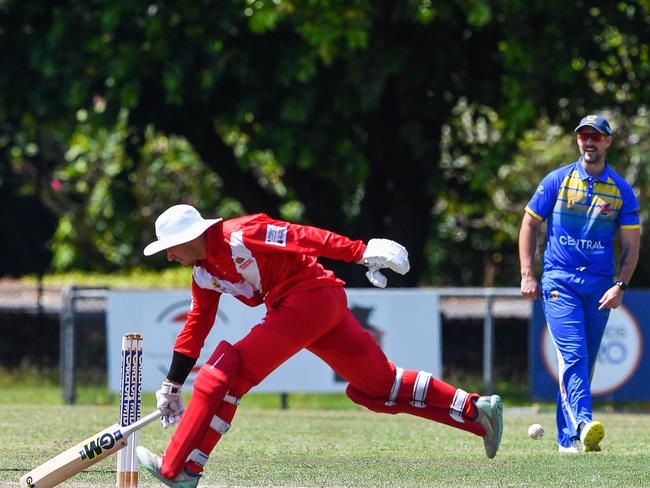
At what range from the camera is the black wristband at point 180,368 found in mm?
7055

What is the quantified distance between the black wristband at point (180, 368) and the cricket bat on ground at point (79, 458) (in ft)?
1.17

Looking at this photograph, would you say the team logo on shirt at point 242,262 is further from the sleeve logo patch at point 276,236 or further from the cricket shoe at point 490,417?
the cricket shoe at point 490,417

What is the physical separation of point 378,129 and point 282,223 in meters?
11.3

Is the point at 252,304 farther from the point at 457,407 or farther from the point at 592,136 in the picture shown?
the point at 592,136

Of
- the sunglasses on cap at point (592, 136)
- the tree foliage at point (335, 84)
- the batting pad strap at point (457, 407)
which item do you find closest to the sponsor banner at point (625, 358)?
the tree foliage at point (335, 84)

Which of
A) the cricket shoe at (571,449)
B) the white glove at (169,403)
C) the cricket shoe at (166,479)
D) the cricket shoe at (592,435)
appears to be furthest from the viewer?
the cricket shoe at (571,449)

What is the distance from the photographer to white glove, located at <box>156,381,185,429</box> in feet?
23.0

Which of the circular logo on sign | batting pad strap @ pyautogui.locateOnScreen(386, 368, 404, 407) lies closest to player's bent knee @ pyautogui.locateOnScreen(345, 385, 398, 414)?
batting pad strap @ pyautogui.locateOnScreen(386, 368, 404, 407)

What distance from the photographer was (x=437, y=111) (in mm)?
17344

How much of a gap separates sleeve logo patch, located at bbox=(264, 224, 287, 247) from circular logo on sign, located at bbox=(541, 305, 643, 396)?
8.04m

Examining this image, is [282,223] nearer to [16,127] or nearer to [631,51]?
[631,51]

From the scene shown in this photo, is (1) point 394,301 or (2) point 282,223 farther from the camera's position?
(1) point 394,301

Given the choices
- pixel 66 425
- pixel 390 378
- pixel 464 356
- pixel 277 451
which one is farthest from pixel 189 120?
Answer: pixel 390 378

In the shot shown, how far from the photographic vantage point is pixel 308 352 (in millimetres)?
14359
